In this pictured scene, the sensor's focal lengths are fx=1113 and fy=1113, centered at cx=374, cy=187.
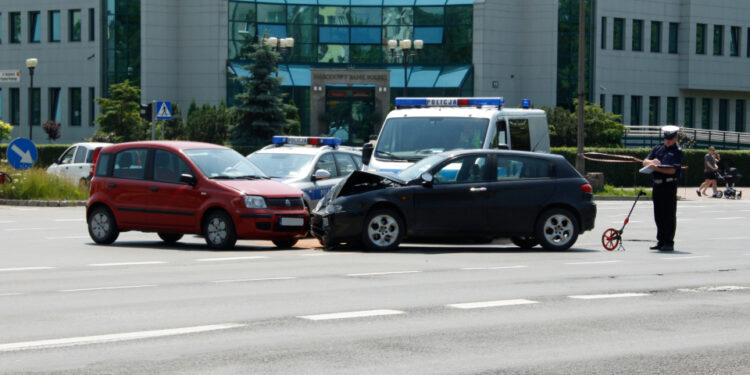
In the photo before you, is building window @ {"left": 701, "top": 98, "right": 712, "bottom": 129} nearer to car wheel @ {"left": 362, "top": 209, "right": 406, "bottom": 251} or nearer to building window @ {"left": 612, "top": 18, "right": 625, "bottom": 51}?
building window @ {"left": 612, "top": 18, "right": 625, "bottom": 51}

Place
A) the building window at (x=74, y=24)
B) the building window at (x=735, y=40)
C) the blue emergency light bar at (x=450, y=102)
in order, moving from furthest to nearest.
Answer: the building window at (x=735, y=40) → the building window at (x=74, y=24) → the blue emergency light bar at (x=450, y=102)

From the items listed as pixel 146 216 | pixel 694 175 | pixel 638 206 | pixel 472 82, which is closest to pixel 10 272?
pixel 146 216

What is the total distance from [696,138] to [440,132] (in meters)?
43.2

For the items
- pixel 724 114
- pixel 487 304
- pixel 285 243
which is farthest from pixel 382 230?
pixel 724 114

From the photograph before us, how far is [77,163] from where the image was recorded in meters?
33.8

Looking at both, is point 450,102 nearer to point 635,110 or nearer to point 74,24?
point 74,24

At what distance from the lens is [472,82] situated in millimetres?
59812

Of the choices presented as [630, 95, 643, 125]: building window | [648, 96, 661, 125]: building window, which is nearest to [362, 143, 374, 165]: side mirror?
[630, 95, 643, 125]: building window

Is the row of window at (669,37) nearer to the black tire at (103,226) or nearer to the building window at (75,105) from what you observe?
the building window at (75,105)

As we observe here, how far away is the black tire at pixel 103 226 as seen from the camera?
58.8 feet

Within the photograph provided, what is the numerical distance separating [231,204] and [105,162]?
8.91 ft

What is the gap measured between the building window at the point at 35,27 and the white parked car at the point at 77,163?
3286 centimetres

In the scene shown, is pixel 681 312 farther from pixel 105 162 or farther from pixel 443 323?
pixel 105 162

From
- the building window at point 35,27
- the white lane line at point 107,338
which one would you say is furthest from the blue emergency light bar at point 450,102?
the building window at point 35,27
